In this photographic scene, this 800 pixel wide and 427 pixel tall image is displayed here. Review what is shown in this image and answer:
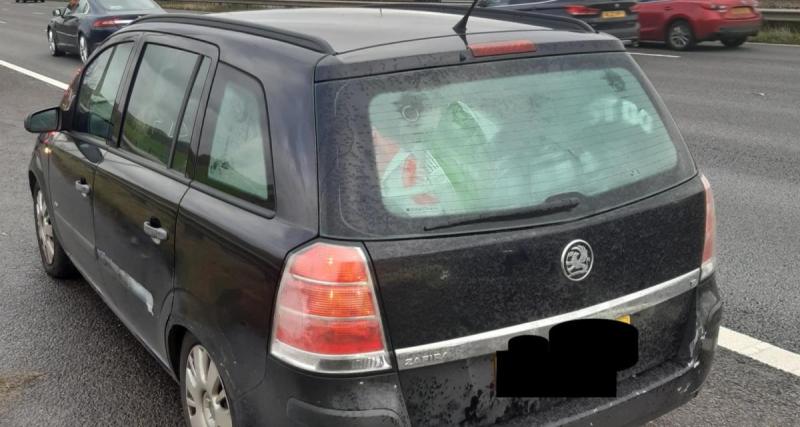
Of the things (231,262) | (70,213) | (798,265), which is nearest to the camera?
(231,262)

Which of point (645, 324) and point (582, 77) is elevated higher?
point (582, 77)

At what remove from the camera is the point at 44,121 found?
484 cm

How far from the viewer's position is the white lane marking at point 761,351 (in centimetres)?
409

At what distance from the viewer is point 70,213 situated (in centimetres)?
459

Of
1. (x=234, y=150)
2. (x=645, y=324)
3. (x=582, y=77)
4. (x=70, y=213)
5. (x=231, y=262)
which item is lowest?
(x=70, y=213)

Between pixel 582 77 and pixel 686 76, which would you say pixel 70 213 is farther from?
pixel 686 76

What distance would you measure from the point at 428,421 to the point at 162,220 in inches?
51.3

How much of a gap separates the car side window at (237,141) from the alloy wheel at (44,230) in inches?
101

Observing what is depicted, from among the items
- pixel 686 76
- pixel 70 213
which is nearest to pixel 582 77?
pixel 70 213

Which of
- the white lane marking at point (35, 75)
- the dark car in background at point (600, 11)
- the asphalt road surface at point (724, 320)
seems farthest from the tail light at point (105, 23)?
the dark car in background at point (600, 11)

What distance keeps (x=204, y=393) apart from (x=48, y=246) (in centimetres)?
272

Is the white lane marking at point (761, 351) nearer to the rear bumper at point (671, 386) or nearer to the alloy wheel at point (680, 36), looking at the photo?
the rear bumper at point (671, 386)

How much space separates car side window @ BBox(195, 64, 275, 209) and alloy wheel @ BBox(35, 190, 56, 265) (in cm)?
257

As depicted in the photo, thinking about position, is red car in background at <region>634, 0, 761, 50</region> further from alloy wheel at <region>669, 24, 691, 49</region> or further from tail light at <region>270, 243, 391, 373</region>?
tail light at <region>270, 243, 391, 373</region>
